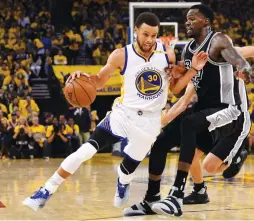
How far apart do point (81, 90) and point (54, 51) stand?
13191 mm

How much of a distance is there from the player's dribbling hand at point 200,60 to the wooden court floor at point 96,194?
1446 millimetres

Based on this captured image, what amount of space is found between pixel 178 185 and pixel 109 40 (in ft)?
47.4

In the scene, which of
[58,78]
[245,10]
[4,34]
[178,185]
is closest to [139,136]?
[178,185]

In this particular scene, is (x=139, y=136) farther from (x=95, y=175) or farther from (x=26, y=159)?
(x=26, y=159)

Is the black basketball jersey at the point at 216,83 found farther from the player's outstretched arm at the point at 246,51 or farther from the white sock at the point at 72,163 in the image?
the white sock at the point at 72,163

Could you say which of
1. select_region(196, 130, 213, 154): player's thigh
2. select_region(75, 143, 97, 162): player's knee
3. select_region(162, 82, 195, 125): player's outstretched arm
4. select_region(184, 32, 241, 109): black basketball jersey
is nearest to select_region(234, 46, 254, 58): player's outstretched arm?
select_region(184, 32, 241, 109): black basketball jersey

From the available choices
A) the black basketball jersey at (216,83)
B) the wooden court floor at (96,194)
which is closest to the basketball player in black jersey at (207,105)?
the black basketball jersey at (216,83)

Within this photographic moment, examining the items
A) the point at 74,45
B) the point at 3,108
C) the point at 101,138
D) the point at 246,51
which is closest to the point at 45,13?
the point at 74,45

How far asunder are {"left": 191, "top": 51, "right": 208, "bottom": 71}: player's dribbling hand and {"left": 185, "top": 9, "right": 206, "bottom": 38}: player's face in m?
0.47

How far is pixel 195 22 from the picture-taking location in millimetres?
6473

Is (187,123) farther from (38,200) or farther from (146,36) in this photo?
(38,200)

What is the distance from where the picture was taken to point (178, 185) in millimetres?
6039

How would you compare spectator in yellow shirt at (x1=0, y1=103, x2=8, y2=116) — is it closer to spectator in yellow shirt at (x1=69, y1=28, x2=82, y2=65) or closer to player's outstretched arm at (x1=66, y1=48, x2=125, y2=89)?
spectator in yellow shirt at (x1=69, y1=28, x2=82, y2=65)

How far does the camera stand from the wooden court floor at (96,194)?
6.16 meters
